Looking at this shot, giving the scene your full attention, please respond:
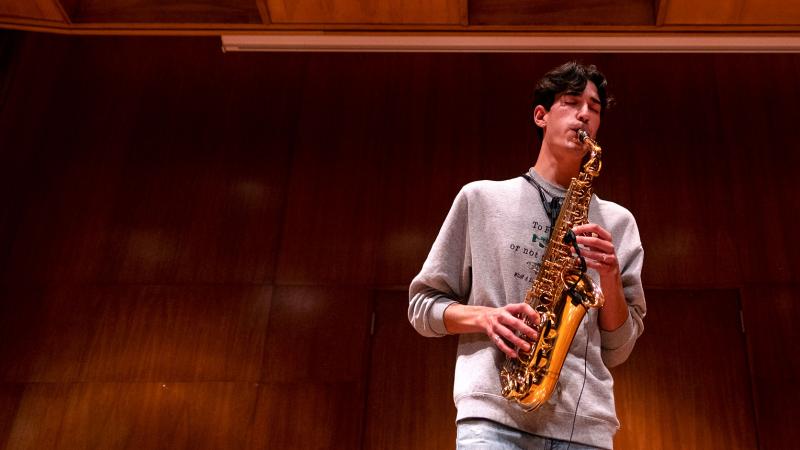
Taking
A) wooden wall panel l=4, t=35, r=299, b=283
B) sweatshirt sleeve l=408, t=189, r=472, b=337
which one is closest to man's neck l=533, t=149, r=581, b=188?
sweatshirt sleeve l=408, t=189, r=472, b=337

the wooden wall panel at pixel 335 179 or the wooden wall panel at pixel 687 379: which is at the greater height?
the wooden wall panel at pixel 335 179

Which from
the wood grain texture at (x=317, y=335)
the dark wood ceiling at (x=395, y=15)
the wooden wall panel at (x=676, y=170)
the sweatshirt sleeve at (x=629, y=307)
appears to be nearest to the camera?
the sweatshirt sleeve at (x=629, y=307)

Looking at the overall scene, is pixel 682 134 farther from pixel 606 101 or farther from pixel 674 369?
pixel 606 101

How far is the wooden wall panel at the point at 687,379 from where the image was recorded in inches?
118

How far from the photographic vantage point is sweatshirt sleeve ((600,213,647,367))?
165 cm

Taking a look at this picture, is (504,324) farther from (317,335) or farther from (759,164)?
(759,164)

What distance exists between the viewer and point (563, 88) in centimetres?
191

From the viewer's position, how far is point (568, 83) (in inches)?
74.9

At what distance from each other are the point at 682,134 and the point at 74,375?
123 inches

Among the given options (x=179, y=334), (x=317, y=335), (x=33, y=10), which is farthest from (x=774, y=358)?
(x=33, y=10)

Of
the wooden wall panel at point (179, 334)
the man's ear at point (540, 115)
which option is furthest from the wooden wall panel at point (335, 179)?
the man's ear at point (540, 115)

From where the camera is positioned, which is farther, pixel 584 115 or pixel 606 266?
pixel 584 115

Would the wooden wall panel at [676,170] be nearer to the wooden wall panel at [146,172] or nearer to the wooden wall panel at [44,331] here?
the wooden wall panel at [146,172]

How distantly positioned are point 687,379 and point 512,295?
188 cm
